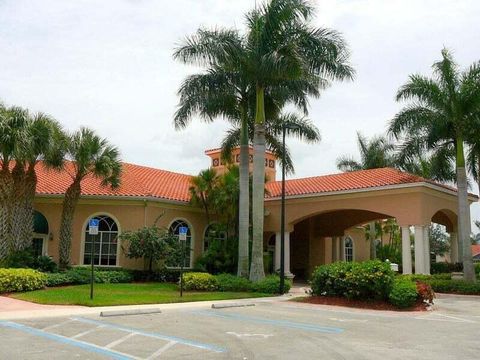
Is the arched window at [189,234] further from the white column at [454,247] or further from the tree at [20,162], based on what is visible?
the white column at [454,247]

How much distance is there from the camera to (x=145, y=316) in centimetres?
1430

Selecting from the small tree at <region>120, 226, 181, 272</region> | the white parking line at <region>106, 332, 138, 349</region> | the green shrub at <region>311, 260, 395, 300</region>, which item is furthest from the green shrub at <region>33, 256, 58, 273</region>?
the white parking line at <region>106, 332, 138, 349</region>

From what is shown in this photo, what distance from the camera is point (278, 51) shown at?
22062mm

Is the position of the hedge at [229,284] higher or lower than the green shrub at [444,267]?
lower

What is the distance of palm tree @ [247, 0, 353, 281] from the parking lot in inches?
265

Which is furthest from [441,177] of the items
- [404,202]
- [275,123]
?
[275,123]

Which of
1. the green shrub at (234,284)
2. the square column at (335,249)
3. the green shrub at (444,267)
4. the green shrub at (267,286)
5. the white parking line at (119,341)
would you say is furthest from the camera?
the square column at (335,249)

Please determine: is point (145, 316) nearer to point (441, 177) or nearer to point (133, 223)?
point (133, 223)

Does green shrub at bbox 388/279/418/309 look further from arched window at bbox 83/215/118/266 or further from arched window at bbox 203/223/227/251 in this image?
arched window at bbox 83/215/118/266

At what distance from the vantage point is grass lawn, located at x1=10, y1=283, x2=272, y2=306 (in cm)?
1672

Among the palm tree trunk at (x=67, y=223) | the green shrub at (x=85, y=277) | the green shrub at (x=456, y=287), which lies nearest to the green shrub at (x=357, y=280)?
the green shrub at (x=456, y=287)

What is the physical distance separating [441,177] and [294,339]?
1918 centimetres

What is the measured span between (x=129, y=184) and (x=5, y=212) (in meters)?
7.71

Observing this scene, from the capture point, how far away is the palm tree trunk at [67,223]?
2375 centimetres
